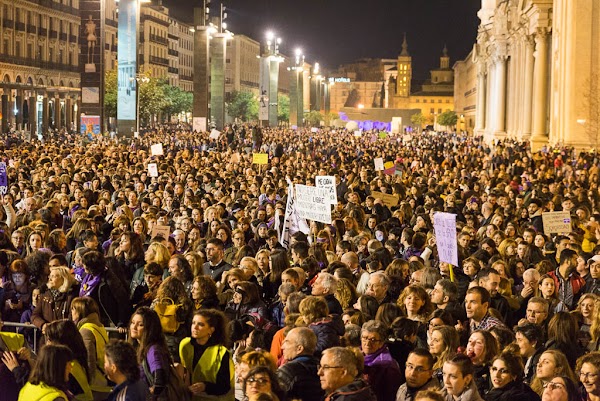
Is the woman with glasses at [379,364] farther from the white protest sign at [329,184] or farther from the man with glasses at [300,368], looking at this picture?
the white protest sign at [329,184]

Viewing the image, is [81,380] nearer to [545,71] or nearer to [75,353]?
[75,353]

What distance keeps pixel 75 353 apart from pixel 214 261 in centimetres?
490

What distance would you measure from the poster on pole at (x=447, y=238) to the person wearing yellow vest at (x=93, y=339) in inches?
182

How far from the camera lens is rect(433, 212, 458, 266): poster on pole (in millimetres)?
12359

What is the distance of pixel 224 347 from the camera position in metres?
8.09

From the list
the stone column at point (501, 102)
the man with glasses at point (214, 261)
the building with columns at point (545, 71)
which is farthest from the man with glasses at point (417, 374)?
the stone column at point (501, 102)

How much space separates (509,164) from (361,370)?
30802 millimetres

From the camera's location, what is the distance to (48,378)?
6.78 m

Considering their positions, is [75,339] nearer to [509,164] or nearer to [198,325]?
[198,325]

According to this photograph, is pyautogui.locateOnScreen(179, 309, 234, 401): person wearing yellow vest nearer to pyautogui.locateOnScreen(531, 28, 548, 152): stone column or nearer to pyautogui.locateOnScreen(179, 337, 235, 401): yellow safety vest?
pyautogui.locateOnScreen(179, 337, 235, 401): yellow safety vest

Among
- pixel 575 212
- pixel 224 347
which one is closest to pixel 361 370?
pixel 224 347

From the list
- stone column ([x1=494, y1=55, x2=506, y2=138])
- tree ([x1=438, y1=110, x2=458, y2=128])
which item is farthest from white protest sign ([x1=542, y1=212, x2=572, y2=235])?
tree ([x1=438, y1=110, x2=458, y2=128])

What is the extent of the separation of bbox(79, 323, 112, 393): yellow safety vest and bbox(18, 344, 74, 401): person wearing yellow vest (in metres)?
1.21

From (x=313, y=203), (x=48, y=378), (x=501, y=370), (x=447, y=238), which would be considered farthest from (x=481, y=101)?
(x=48, y=378)
